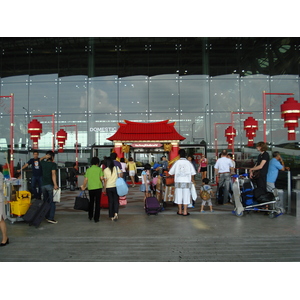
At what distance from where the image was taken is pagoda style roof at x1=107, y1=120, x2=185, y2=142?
63.5ft

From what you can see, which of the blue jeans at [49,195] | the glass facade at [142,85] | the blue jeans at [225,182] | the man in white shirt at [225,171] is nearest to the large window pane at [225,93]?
the glass facade at [142,85]

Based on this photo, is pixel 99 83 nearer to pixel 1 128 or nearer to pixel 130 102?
pixel 130 102

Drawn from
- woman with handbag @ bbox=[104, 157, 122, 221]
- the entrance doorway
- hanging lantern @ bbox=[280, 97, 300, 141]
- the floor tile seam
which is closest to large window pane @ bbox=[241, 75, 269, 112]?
the entrance doorway

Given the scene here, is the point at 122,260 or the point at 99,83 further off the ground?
the point at 99,83

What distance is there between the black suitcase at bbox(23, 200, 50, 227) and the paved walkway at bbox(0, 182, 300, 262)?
0.19 m

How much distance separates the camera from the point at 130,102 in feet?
77.0

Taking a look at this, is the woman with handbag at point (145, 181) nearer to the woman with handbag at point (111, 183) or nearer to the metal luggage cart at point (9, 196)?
the woman with handbag at point (111, 183)

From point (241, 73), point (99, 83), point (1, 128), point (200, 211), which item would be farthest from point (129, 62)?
point (200, 211)

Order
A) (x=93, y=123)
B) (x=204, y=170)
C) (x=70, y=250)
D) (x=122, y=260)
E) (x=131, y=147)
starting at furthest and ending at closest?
(x=93, y=123), (x=131, y=147), (x=204, y=170), (x=70, y=250), (x=122, y=260)

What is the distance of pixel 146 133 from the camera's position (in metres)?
19.9

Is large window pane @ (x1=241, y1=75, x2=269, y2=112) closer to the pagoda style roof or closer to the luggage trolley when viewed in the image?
the pagoda style roof

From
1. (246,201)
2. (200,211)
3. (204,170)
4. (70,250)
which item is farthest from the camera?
(204,170)

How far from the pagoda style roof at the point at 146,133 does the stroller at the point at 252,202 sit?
10464mm

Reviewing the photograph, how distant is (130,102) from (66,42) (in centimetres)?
675
